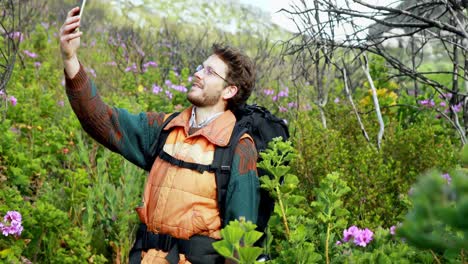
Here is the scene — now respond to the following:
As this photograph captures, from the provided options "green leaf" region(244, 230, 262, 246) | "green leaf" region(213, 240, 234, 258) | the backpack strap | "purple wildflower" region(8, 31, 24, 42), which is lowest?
"green leaf" region(213, 240, 234, 258)

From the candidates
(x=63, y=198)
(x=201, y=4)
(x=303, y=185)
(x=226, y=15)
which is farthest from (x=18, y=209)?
(x=201, y=4)

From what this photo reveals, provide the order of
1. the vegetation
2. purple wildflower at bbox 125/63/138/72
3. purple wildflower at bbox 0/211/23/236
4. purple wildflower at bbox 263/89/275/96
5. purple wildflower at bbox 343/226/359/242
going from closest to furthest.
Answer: the vegetation → purple wildflower at bbox 343/226/359/242 → purple wildflower at bbox 0/211/23/236 → purple wildflower at bbox 263/89/275/96 → purple wildflower at bbox 125/63/138/72

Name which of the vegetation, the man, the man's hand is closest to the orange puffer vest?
the man

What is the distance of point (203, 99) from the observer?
248 cm

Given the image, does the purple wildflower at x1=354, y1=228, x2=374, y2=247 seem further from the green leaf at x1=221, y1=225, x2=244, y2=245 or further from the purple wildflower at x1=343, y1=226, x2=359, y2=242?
the green leaf at x1=221, y1=225, x2=244, y2=245

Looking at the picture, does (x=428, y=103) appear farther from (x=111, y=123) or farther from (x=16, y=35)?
(x=16, y=35)

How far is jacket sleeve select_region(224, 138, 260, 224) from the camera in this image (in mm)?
2236

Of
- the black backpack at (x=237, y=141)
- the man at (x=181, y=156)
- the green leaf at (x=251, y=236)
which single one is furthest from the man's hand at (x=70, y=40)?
the green leaf at (x=251, y=236)

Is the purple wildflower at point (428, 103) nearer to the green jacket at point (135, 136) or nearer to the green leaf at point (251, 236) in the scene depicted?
the green jacket at point (135, 136)

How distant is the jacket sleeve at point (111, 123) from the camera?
2.31 m

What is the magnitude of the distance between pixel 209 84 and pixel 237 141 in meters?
0.29

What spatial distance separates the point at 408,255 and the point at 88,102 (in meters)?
1.24

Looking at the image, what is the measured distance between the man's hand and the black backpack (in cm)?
44

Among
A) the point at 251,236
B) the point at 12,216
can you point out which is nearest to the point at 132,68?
the point at 12,216
